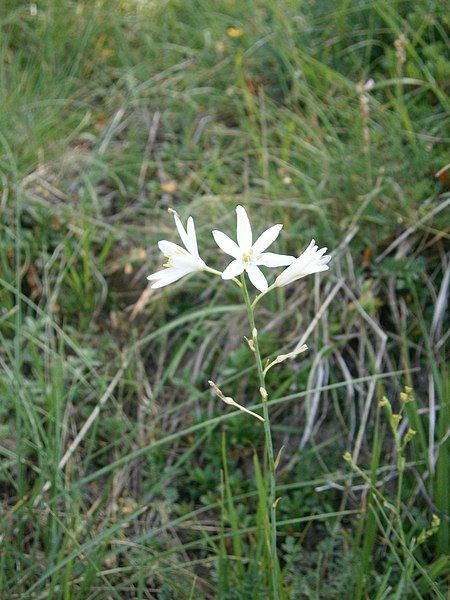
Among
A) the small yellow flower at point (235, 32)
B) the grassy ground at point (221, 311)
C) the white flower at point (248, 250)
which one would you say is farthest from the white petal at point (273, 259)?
the small yellow flower at point (235, 32)

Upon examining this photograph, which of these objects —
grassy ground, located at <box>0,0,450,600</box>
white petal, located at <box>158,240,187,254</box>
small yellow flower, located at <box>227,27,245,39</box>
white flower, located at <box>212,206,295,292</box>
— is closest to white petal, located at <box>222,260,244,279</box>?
white flower, located at <box>212,206,295,292</box>

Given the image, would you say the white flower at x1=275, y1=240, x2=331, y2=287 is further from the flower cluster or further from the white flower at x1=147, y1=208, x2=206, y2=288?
the white flower at x1=147, y1=208, x2=206, y2=288

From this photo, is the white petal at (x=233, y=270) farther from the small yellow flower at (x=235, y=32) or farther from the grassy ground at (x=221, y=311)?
the small yellow flower at (x=235, y=32)

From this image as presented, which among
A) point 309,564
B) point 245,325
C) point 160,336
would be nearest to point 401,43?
point 245,325

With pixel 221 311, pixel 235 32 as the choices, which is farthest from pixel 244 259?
pixel 235 32

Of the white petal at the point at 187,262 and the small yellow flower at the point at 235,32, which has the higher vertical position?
the white petal at the point at 187,262

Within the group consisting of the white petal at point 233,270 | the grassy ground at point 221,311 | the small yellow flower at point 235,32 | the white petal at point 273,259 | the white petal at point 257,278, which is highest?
the white petal at point 233,270
